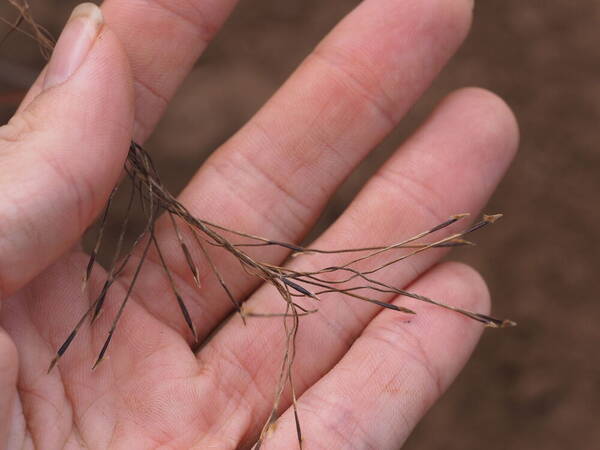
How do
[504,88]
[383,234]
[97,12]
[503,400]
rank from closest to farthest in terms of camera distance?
[97,12] → [383,234] → [503,400] → [504,88]

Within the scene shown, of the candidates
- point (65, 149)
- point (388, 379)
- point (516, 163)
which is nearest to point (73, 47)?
point (65, 149)

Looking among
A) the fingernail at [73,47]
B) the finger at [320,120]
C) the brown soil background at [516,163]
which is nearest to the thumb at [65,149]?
the fingernail at [73,47]

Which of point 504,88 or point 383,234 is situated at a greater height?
point 504,88

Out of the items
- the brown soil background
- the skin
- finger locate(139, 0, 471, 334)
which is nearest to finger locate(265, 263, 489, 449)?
the skin

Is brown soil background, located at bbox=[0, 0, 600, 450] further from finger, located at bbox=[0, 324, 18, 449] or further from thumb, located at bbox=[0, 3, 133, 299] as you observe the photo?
finger, located at bbox=[0, 324, 18, 449]

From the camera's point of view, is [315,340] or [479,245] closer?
[315,340]

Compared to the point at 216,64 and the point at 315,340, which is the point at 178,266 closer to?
the point at 315,340

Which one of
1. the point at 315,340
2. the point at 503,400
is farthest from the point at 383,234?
the point at 503,400

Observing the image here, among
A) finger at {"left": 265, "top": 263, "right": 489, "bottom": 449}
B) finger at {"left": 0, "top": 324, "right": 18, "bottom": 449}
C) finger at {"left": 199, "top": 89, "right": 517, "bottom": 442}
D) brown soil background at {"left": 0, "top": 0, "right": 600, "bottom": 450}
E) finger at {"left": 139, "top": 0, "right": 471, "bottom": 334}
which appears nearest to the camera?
finger at {"left": 0, "top": 324, "right": 18, "bottom": 449}
